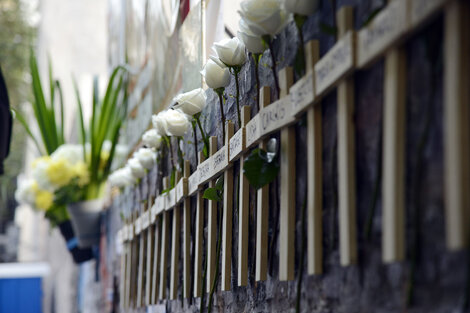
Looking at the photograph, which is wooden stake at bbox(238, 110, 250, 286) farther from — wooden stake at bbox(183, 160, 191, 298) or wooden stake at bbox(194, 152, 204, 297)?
wooden stake at bbox(183, 160, 191, 298)

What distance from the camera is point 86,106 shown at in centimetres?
676

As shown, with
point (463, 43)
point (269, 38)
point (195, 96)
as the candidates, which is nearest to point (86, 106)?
Answer: point (195, 96)

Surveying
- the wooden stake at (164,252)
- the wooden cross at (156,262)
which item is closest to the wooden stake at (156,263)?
the wooden cross at (156,262)

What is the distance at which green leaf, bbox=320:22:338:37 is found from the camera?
1.06 m

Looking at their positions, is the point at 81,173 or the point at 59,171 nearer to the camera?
the point at 59,171

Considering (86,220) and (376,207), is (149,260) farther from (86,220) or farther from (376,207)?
(86,220)

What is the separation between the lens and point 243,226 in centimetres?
149

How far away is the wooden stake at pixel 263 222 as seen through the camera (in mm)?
1367

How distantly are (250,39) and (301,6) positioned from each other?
0.69 ft

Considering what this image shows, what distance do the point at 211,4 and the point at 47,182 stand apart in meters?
2.62

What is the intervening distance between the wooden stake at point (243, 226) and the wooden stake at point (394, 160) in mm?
620

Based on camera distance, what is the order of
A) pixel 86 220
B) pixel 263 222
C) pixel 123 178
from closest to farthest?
pixel 263 222 → pixel 123 178 → pixel 86 220

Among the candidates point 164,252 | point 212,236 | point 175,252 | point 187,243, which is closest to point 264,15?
point 212,236

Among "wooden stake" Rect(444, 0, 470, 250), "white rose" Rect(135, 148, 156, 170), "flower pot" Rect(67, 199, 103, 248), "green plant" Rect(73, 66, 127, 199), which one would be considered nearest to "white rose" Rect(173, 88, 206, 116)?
"white rose" Rect(135, 148, 156, 170)
